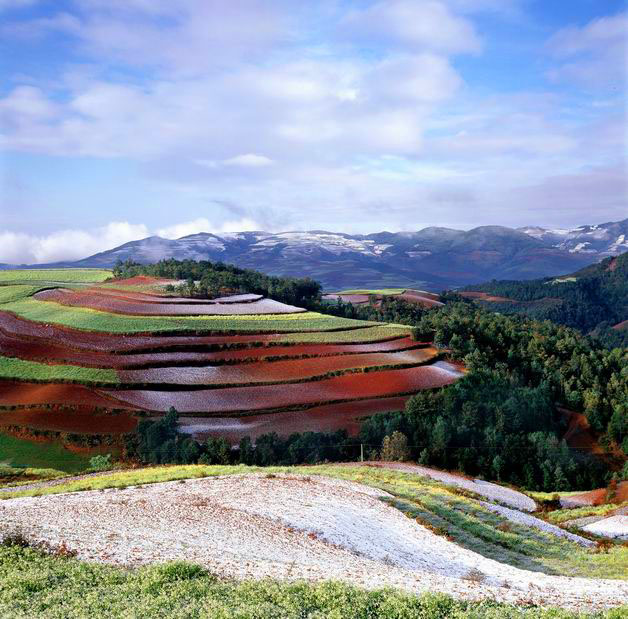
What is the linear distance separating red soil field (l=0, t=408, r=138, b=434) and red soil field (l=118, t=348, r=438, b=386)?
7168 mm

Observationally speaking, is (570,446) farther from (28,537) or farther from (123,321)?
(28,537)

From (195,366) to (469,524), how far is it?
51.6m

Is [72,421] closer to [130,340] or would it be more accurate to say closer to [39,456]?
[39,456]

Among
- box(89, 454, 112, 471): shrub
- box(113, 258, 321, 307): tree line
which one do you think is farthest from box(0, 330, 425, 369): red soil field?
box(113, 258, 321, 307): tree line

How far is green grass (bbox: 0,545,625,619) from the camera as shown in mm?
13680

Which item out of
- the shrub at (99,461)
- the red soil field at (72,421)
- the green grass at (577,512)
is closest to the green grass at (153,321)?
the red soil field at (72,421)

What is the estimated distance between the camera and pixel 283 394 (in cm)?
6875

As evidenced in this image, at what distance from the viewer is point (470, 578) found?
19594mm

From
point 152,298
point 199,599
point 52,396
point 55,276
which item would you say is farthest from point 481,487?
point 55,276

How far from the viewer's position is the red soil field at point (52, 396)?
63.7 metres

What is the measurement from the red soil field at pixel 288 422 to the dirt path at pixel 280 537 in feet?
99.2

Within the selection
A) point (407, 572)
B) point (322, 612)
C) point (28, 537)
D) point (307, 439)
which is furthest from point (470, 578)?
point (307, 439)

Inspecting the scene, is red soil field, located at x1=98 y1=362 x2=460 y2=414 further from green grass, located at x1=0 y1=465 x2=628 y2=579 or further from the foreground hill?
the foreground hill

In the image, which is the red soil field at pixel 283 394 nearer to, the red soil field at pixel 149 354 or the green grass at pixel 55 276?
the red soil field at pixel 149 354
